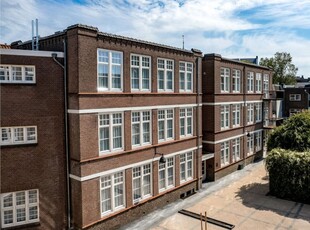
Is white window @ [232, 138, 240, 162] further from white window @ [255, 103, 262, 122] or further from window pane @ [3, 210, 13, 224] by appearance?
window pane @ [3, 210, 13, 224]

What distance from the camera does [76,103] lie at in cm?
1405

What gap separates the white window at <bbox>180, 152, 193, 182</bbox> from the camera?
20916 mm

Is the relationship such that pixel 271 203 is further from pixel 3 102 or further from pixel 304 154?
pixel 3 102

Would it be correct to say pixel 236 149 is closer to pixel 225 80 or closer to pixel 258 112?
pixel 258 112

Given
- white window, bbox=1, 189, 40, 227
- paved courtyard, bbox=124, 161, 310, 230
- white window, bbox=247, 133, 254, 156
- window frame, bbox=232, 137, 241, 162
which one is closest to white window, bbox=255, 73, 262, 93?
white window, bbox=247, 133, 254, 156

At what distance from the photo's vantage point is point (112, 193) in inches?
615

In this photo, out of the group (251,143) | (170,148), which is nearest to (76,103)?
(170,148)

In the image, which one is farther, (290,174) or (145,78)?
(290,174)

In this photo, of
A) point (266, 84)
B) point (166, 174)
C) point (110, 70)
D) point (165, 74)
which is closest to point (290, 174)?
point (166, 174)

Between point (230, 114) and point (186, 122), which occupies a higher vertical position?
point (230, 114)

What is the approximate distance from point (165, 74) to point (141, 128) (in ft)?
13.4

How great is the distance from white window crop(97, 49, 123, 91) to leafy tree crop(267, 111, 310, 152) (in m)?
14.2

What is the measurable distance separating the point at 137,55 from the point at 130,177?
7.11 metres

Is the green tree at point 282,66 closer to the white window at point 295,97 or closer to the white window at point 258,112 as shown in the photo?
the white window at point 295,97
